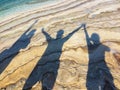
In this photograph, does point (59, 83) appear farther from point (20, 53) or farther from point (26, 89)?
point (20, 53)

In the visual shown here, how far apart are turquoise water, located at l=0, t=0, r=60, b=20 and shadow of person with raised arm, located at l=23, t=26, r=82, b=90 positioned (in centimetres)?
383

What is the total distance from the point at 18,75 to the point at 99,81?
1798 millimetres

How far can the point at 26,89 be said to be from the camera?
4785 millimetres

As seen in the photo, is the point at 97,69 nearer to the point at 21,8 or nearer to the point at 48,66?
the point at 48,66

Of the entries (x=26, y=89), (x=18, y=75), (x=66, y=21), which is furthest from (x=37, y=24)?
(x=26, y=89)

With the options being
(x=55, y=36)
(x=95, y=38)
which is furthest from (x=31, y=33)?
(x=95, y=38)

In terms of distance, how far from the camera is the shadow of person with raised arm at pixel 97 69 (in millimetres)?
4480

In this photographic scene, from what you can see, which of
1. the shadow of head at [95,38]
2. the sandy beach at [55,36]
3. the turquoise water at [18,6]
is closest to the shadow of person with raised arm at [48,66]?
the sandy beach at [55,36]

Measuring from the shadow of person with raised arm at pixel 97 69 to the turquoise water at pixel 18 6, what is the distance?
15.4 ft

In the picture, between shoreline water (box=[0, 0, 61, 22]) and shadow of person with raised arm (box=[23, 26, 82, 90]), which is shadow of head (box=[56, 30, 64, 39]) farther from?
shoreline water (box=[0, 0, 61, 22])

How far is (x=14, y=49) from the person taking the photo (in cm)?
663

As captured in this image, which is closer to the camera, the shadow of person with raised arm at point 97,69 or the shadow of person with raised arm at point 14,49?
the shadow of person with raised arm at point 97,69

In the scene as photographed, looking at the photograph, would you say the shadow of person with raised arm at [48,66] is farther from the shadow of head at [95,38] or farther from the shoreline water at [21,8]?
the shoreline water at [21,8]

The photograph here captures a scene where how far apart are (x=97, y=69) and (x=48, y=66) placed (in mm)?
1108
